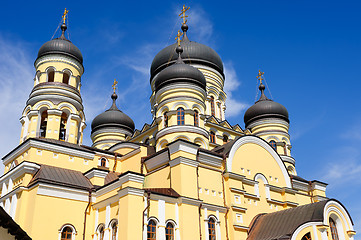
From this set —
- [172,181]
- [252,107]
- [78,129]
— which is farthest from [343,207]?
[78,129]

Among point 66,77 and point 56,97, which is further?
point 66,77

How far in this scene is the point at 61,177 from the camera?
1467cm

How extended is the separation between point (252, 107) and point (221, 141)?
15.0ft

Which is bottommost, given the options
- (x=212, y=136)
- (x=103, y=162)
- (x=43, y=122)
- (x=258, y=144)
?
(x=103, y=162)

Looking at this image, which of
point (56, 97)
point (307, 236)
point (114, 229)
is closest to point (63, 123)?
point (56, 97)

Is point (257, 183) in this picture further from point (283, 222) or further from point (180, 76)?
point (180, 76)

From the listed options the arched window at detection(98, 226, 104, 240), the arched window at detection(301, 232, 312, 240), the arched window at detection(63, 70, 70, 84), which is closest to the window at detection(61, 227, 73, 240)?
the arched window at detection(98, 226, 104, 240)

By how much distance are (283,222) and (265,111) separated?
10.1 m

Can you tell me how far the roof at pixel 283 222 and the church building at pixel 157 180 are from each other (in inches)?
1.9

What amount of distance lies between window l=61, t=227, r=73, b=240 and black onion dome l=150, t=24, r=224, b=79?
37.5 ft

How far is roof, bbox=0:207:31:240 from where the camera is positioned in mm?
6692

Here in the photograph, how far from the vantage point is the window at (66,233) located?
44.4ft

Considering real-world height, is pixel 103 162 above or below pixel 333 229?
above

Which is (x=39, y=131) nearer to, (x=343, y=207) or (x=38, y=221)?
(x=38, y=221)
